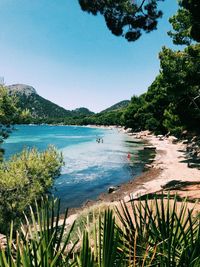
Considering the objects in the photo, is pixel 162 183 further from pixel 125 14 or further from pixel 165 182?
pixel 125 14

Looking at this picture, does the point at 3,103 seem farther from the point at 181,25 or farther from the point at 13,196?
the point at 181,25

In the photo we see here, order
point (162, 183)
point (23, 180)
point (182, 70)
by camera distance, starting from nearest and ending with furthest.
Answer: point (23, 180) < point (162, 183) < point (182, 70)

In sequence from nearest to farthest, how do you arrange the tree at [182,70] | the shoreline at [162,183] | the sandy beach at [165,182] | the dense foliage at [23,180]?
1. the dense foliage at [23,180]
2. the shoreline at [162,183]
3. the sandy beach at [165,182]
4. the tree at [182,70]

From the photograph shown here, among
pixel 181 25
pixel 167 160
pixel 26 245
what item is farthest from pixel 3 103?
pixel 167 160

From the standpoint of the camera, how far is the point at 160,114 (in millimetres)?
82875

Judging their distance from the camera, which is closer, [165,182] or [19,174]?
[19,174]

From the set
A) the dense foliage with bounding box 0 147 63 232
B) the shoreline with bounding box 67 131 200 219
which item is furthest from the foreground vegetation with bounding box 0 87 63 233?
the shoreline with bounding box 67 131 200 219

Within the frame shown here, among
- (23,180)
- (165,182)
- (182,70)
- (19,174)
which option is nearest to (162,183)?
(165,182)

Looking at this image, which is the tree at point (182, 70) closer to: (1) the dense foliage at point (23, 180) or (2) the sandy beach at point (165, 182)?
(2) the sandy beach at point (165, 182)

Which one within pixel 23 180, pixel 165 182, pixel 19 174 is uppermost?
pixel 19 174

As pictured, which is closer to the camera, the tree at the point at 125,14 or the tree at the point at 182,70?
the tree at the point at 125,14

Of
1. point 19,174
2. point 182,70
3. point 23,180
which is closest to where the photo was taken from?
point 19,174

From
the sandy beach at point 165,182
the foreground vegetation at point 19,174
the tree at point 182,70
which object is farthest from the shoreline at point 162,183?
the foreground vegetation at point 19,174

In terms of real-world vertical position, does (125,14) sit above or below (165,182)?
above
